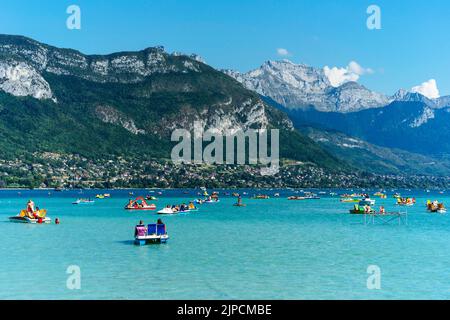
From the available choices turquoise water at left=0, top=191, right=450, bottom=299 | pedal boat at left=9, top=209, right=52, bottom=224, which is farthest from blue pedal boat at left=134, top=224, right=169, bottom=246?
pedal boat at left=9, top=209, right=52, bottom=224

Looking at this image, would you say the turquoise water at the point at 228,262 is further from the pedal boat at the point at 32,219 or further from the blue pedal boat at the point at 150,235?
the pedal boat at the point at 32,219

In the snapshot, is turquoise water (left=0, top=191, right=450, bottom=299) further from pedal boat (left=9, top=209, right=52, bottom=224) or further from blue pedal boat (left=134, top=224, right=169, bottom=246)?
pedal boat (left=9, top=209, right=52, bottom=224)

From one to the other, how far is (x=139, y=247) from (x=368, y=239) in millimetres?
30888

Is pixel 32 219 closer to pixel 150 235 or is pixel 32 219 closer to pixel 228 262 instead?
pixel 150 235

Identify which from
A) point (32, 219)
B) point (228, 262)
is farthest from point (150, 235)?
point (32, 219)

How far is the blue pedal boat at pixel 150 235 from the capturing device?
7462 centimetres

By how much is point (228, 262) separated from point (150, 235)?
17.1 metres

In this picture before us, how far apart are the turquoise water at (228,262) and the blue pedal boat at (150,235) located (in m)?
1.40

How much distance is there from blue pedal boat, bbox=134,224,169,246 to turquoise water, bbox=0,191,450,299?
4.59ft

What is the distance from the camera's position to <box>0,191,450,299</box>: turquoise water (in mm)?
46750

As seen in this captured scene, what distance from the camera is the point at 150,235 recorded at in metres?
75.2
